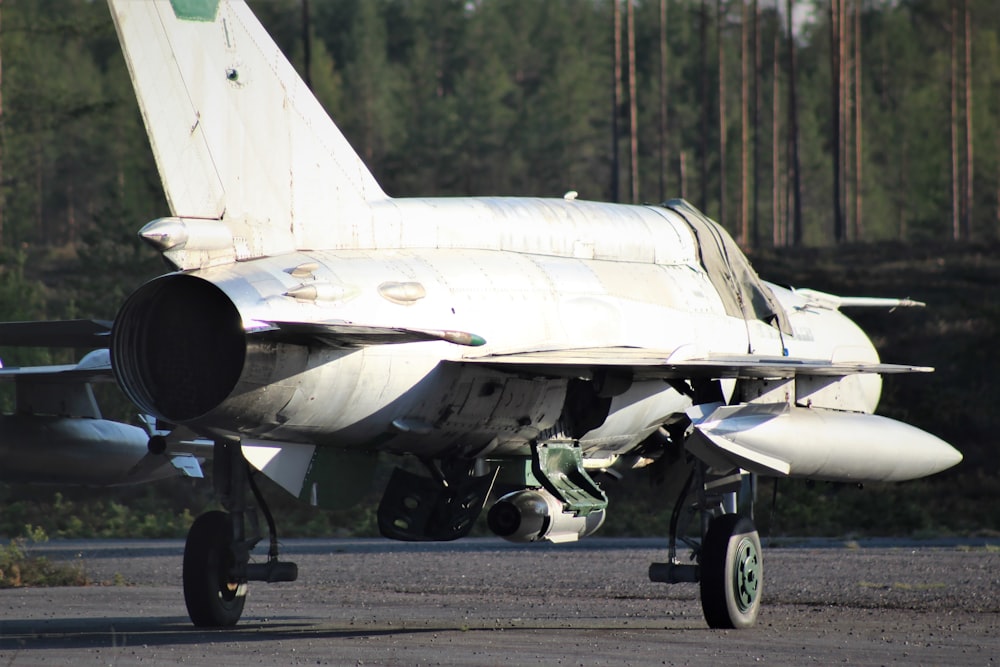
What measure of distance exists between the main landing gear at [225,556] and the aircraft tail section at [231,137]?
222cm

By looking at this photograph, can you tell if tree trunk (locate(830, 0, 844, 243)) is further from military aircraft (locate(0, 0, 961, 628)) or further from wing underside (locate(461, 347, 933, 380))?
wing underside (locate(461, 347, 933, 380))

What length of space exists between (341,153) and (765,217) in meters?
72.5

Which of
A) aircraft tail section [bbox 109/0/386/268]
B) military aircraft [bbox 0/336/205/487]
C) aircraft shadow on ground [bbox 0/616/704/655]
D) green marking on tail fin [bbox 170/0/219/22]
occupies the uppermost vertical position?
green marking on tail fin [bbox 170/0/219/22]

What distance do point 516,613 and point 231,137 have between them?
18.8 feet

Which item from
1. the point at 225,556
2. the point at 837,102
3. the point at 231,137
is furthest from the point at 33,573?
the point at 837,102

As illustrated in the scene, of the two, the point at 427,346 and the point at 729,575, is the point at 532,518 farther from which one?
the point at 729,575

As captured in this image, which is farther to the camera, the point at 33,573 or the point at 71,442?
the point at 33,573

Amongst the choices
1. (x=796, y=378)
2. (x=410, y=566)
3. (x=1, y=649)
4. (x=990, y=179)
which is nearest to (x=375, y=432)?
(x=1, y=649)

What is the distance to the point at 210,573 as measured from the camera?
12086 millimetres

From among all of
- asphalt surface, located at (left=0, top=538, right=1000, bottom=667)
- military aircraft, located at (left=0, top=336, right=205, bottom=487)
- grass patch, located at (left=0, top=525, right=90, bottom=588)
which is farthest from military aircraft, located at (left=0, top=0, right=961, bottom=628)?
grass patch, located at (left=0, top=525, right=90, bottom=588)

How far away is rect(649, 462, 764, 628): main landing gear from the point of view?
12555mm

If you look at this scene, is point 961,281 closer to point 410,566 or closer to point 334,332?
point 410,566

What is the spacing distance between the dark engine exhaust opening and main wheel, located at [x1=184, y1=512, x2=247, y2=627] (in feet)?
7.71

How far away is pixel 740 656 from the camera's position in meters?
10.5
